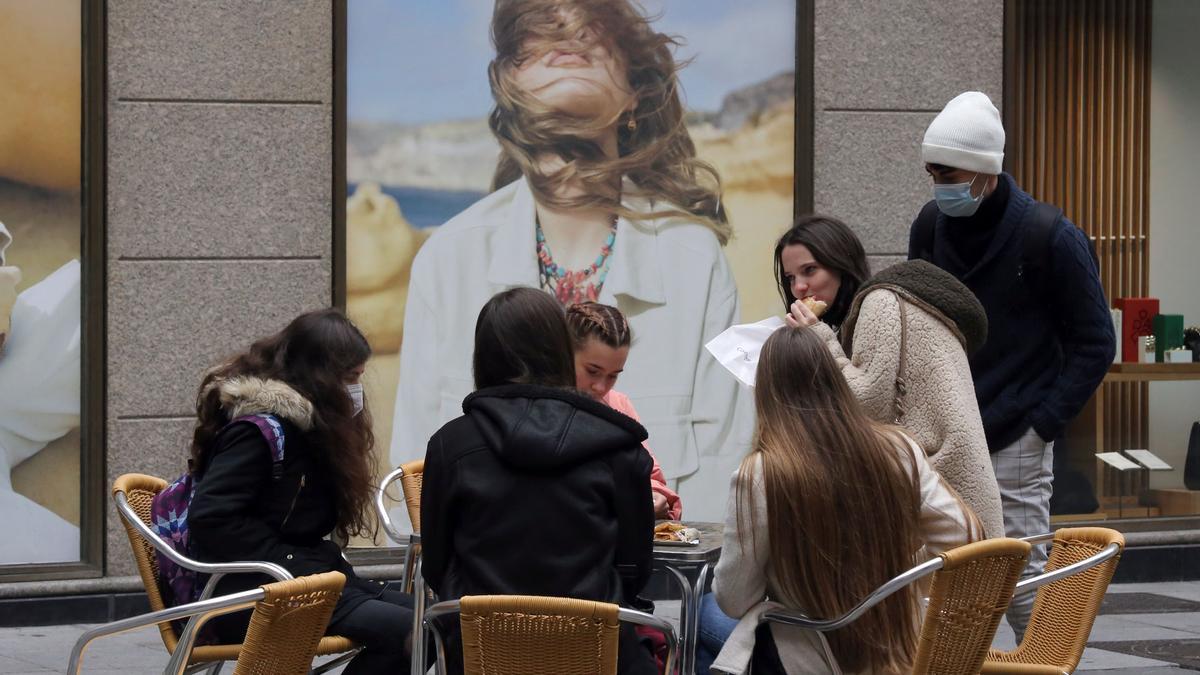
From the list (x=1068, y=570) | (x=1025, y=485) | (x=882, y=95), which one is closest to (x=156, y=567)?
(x=1068, y=570)

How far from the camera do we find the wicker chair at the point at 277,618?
326cm

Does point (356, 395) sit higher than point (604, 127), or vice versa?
point (604, 127)

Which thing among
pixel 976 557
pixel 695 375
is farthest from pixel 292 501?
pixel 695 375

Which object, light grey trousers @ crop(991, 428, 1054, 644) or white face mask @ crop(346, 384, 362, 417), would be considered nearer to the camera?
white face mask @ crop(346, 384, 362, 417)

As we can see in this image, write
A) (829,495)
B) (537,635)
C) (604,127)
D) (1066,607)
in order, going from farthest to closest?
(604,127) < (1066,607) < (829,495) < (537,635)

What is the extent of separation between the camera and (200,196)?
23.4ft

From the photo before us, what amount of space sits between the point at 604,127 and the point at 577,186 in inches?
11.8

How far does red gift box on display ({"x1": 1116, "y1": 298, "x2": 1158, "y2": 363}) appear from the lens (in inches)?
341

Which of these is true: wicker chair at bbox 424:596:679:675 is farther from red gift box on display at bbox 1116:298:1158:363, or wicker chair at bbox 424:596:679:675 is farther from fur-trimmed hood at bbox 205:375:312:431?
red gift box on display at bbox 1116:298:1158:363

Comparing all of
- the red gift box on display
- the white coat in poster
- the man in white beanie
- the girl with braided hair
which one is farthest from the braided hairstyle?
the red gift box on display

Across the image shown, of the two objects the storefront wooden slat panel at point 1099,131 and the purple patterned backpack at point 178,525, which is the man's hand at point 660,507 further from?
the storefront wooden slat panel at point 1099,131

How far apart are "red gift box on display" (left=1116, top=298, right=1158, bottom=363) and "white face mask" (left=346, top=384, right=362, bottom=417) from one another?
17.5ft

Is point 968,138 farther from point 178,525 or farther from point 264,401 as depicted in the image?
point 178,525

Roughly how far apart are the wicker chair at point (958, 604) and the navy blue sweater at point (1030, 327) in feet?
3.81
